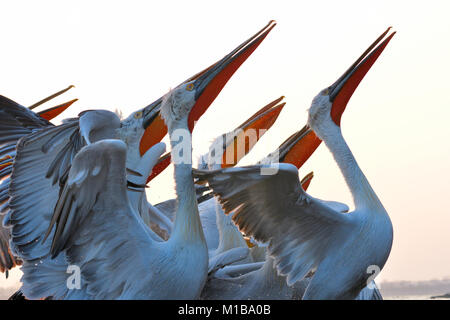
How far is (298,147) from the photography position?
7.82m

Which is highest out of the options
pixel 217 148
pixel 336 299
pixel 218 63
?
pixel 218 63

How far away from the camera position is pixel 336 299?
562 centimetres

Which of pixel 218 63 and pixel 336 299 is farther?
pixel 218 63

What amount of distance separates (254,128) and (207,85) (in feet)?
8.78

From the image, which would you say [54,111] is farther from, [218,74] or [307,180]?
[218,74]

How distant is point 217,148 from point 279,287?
90.7 inches

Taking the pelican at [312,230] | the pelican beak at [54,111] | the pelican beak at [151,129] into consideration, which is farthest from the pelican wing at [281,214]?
the pelican beak at [54,111]

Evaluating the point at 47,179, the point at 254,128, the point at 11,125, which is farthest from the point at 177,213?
the point at 254,128

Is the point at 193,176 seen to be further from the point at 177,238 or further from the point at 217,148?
the point at 217,148

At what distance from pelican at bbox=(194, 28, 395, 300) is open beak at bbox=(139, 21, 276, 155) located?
2.21ft

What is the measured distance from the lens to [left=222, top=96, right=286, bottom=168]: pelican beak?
812cm

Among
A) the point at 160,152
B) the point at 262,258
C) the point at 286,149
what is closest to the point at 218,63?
the point at 160,152

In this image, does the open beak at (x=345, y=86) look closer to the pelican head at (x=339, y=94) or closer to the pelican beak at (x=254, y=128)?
the pelican head at (x=339, y=94)

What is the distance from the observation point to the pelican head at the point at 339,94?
621cm
